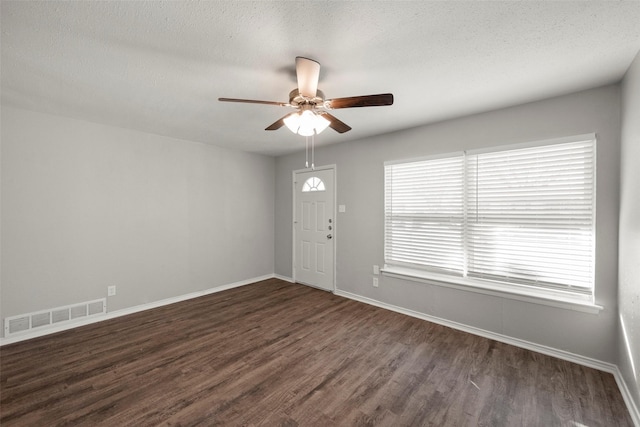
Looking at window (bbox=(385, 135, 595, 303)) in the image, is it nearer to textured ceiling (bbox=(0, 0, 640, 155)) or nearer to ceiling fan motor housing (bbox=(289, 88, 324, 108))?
textured ceiling (bbox=(0, 0, 640, 155))

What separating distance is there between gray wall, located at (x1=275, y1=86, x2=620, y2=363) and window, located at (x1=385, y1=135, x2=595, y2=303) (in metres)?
0.10

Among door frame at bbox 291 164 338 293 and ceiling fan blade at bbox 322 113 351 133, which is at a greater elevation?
ceiling fan blade at bbox 322 113 351 133

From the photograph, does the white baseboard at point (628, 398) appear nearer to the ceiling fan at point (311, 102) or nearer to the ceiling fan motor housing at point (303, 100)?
the ceiling fan at point (311, 102)

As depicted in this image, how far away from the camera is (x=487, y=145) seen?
9.23ft

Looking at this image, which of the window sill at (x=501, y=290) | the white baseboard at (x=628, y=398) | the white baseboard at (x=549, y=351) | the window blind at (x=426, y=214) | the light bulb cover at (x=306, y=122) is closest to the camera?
the white baseboard at (x=628, y=398)

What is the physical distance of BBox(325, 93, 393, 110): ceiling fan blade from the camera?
1746 millimetres

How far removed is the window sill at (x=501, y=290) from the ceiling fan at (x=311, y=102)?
2230 mm

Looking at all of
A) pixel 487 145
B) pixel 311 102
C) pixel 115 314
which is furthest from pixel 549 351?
pixel 115 314

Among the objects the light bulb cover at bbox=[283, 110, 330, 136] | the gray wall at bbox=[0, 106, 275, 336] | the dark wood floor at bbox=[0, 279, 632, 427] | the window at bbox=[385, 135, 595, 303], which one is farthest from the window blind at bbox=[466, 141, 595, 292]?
the gray wall at bbox=[0, 106, 275, 336]

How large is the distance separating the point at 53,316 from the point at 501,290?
15.9 ft

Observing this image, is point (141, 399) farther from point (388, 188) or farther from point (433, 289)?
point (388, 188)

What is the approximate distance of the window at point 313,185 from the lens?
4.49 metres

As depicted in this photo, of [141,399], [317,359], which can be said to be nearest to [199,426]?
[141,399]

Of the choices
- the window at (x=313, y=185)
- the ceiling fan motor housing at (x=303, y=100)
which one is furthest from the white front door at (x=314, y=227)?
the ceiling fan motor housing at (x=303, y=100)
